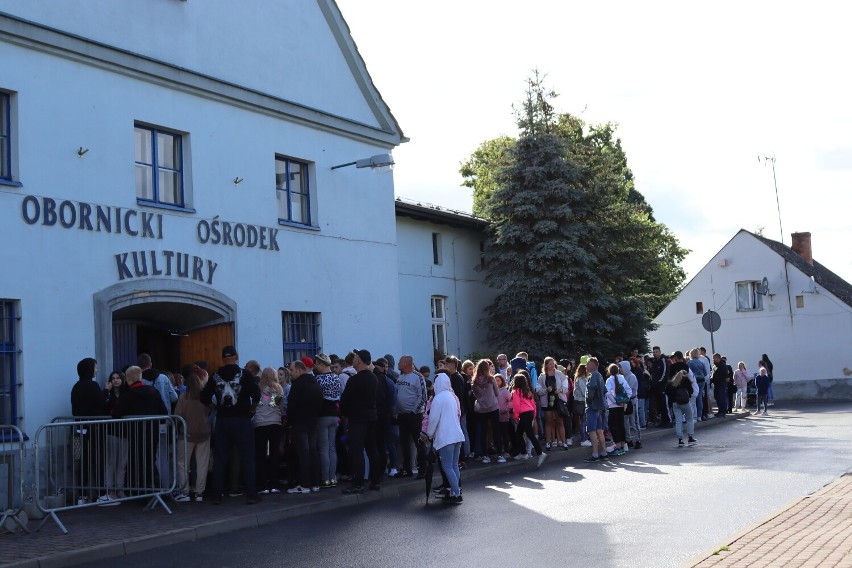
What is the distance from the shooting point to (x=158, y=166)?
16.3 meters

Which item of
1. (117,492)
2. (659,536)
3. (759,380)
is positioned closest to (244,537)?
(117,492)

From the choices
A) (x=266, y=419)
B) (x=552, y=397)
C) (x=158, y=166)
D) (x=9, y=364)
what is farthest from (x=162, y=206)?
(x=552, y=397)

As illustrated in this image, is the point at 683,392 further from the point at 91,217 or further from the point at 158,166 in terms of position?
the point at 91,217

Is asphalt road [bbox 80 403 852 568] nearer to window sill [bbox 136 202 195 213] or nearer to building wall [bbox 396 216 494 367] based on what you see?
window sill [bbox 136 202 195 213]

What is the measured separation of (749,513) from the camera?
1099 cm

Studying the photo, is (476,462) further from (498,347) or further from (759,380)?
(759,380)

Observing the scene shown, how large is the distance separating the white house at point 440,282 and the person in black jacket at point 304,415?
1266cm

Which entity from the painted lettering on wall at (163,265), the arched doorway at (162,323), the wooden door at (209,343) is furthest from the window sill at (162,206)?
the wooden door at (209,343)

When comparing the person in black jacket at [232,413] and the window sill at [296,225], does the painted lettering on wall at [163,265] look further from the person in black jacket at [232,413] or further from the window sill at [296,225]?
the person in black jacket at [232,413]

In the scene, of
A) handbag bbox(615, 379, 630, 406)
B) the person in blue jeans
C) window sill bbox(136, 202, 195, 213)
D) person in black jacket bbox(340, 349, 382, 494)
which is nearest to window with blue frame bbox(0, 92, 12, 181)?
window sill bbox(136, 202, 195, 213)

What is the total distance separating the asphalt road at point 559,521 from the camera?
9141 mm

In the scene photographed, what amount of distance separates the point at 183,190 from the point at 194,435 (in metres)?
5.21

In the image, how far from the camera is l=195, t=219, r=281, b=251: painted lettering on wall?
16.8 metres

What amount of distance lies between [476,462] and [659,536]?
815 cm
